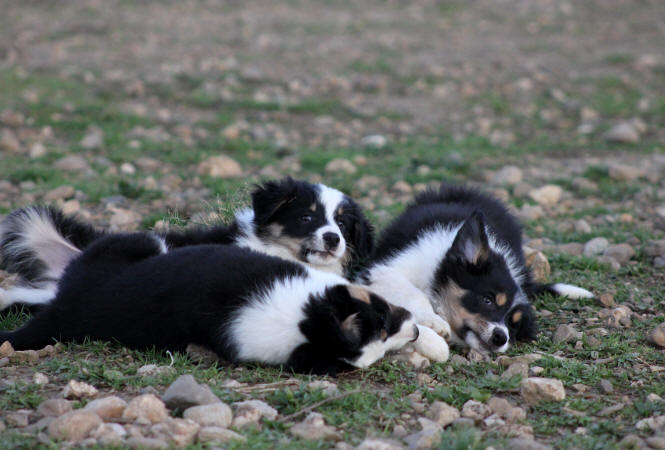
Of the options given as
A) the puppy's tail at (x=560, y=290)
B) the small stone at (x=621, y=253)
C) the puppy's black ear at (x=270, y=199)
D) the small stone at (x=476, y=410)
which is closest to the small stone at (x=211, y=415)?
the small stone at (x=476, y=410)

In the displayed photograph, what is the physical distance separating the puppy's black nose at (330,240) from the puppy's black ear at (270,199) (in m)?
0.38

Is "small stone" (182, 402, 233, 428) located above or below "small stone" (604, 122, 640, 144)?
below

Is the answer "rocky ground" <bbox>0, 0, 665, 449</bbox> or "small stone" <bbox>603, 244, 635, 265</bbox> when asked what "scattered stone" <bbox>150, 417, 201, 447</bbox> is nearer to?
"rocky ground" <bbox>0, 0, 665, 449</bbox>

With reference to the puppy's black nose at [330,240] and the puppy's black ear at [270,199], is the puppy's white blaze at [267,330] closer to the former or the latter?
the puppy's black nose at [330,240]

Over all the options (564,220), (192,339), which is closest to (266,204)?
(192,339)

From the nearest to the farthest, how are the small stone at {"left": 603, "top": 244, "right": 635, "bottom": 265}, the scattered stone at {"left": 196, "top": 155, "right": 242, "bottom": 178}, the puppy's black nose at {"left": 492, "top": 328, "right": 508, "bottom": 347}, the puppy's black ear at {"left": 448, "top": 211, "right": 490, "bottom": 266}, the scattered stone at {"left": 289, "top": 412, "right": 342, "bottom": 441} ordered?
the scattered stone at {"left": 289, "top": 412, "right": 342, "bottom": 441} < the puppy's black nose at {"left": 492, "top": 328, "right": 508, "bottom": 347} < the puppy's black ear at {"left": 448, "top": 211, "right": 490, "bottom": 266} < the small stone at {"left": 603, "top": 244, "right": 635, "bottom": 265} < the scattered stone at {"left": 196, "top": 155, "right": 242, "bottom": 178}

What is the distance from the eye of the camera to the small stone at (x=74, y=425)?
3.03 meters

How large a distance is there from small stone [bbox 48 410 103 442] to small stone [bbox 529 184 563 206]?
5.48 meters

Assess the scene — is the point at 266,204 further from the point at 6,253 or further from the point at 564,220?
the point at 564,220

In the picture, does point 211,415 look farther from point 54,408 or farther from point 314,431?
point 54,408

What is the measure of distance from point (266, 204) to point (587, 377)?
2299 mm

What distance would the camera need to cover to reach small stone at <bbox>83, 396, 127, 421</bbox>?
3.22m

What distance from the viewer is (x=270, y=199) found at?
208 inches

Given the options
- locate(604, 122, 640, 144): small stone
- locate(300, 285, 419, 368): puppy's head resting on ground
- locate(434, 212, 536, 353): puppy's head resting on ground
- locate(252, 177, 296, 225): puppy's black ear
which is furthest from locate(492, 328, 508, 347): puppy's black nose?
locate(604, 122, 640, 144): small stone
